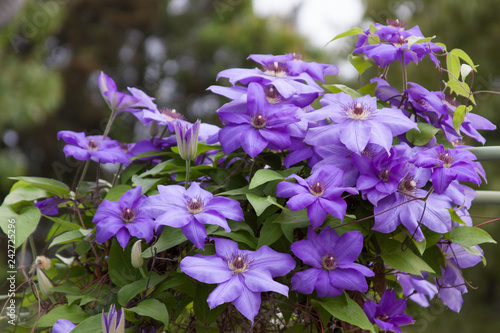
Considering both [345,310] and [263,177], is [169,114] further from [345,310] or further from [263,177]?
[345,310]

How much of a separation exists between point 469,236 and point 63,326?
0.42 meters

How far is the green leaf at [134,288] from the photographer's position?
515mm

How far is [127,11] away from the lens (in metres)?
7.86

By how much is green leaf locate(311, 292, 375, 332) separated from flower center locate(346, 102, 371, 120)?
0.58 ft

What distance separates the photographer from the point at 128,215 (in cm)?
53

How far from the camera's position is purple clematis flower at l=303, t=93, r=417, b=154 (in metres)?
0.49

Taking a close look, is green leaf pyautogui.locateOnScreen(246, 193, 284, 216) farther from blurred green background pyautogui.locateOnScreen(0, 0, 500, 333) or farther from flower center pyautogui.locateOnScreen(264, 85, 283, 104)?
blurred green background pyautogui.locateOnScreen(0, 0, 500, 333)

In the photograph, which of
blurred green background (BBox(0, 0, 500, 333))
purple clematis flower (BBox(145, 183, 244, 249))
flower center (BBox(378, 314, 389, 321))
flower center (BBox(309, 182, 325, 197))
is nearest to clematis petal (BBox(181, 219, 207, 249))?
purple clematis flower (BBox(145, 183, 244, 249))

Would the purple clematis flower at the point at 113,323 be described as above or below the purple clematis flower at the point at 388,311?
above

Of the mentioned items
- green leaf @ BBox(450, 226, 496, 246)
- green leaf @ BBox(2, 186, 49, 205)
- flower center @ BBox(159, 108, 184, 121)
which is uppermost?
flower center @ BBox(159, 108, 184, 121)

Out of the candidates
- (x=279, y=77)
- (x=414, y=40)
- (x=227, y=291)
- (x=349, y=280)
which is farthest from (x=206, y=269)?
(x=414, y=40)

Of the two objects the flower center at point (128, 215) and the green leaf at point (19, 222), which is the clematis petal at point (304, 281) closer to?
the flower center at point (128, 215)

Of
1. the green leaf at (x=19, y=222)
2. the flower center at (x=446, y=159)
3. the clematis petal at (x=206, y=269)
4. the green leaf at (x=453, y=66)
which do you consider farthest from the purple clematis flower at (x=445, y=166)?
the green leaf at (x=19, y=222)

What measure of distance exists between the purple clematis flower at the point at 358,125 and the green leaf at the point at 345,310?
0.48 ft
